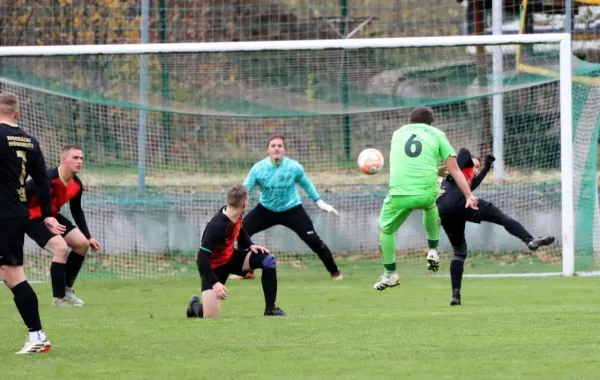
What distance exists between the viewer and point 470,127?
1664 centimetres

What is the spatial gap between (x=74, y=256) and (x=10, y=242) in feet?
17.1

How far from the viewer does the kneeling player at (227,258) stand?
10094 millimetres

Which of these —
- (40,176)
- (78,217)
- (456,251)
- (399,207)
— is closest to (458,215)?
(456,251)

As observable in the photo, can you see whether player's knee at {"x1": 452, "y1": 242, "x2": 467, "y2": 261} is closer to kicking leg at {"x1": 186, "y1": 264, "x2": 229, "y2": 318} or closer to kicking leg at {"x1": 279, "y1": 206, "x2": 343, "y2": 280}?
kicking leg at {"x1": 186, "y1": 264, "x2": 229, "y2": 318}

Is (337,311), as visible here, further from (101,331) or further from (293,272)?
(293,272)

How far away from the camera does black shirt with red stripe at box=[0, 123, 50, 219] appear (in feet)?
26.6

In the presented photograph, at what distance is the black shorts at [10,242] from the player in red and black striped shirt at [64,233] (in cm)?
397

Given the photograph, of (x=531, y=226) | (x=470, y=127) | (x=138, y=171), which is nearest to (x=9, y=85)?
(x=138, y=171)

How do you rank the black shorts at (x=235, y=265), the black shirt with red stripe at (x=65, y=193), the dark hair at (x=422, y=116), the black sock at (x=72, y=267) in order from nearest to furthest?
the black shorts at (x=235, y=265) → the dark hair at (x=422, y=116) → the black shirt with red stripe at (x=65, y=193) → the black sock at (x=72, y=267)

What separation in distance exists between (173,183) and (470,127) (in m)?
4.49

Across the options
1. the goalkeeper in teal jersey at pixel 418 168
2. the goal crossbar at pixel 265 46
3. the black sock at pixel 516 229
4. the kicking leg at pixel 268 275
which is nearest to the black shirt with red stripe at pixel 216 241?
the kicking leg at pixel 268 275

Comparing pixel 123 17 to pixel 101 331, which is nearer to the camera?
pixel 101 331

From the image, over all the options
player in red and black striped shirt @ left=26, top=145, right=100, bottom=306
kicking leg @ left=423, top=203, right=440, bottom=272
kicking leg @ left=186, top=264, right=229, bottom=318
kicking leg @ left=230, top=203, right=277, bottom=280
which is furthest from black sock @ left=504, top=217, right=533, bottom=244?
player in red and black striped shirt @ left=26, top=145, right=100, bottom=306

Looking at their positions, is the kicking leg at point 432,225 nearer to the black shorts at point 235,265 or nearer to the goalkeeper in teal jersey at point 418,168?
the goalkeeper in teal jersey at point 418,168
